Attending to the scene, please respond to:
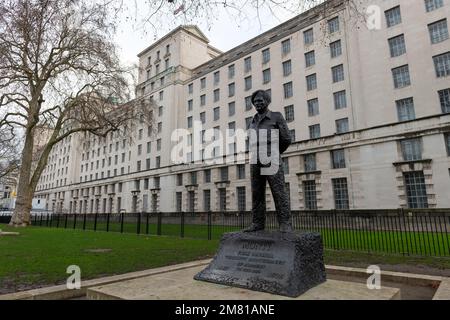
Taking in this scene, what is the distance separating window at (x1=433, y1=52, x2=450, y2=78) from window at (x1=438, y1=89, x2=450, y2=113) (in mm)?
1368

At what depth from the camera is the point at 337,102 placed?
1241 inches

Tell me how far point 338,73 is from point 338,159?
8.97 meters

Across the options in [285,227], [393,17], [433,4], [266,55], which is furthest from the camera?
[266,55]

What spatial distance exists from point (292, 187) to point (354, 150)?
7.38 m

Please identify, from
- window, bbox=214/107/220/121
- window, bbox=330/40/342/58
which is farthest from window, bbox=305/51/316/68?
window, bbox=214/107/220/121

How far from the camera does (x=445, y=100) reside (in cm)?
2459

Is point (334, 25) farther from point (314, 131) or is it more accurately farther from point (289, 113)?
point (314, 131)

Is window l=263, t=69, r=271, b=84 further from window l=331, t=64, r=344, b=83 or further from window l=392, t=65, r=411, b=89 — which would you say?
window l=392, t=65, r=411, b=89

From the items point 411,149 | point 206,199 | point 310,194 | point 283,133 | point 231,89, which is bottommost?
point 283,133

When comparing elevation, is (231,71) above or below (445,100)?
above

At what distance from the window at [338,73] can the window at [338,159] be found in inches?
294

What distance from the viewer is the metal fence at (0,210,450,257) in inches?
456

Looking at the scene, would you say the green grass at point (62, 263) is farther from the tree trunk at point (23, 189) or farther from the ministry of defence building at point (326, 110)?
the tree trunk at point (23, 189)

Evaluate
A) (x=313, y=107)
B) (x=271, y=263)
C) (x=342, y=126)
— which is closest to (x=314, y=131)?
(x=313, y=107)
